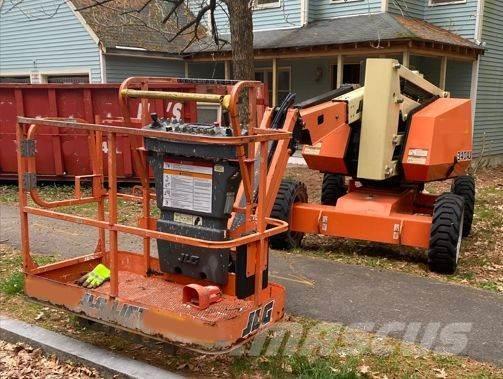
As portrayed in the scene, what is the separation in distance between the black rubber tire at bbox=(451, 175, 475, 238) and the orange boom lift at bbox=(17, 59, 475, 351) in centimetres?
88

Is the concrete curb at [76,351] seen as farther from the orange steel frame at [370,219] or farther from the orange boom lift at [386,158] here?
the orange steel frame at [370,219]

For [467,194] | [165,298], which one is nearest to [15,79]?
[467,194]

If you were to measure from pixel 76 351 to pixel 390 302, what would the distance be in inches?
107

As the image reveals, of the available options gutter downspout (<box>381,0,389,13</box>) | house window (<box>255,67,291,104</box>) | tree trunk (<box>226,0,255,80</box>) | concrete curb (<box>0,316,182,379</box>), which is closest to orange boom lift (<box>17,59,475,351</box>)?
concrete curb (<box>0,316,182,379</box>)

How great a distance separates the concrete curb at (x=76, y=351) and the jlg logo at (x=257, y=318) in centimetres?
58

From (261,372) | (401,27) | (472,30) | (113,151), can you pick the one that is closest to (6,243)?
(113,151)

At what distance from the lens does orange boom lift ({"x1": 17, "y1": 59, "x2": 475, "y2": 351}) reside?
12.4ft

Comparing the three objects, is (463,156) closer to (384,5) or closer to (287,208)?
(287,208)

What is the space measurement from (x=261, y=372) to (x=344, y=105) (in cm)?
325

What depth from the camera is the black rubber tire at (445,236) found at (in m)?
5.92

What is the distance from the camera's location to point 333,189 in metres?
8.23

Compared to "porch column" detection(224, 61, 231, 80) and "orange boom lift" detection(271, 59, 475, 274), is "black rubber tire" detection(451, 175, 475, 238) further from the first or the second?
"porch column" detection(224, 61, 231, 80)

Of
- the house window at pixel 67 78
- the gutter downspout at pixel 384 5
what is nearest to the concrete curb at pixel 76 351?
the gutter downspout at pixel 384 5

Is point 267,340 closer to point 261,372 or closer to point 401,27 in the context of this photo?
point 261,372
